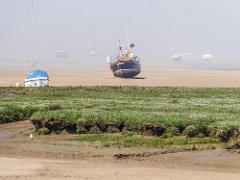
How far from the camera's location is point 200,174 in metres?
24.8

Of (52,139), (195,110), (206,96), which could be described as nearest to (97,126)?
(52,139)

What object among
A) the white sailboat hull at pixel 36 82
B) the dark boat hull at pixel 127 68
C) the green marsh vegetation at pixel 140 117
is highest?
the dark boat hull at pixel 127 68

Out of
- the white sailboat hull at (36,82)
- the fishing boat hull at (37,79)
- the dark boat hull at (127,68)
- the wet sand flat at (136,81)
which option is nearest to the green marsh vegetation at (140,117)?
the white sailboat hull at (36,82)

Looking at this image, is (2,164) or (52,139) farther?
(52,139)

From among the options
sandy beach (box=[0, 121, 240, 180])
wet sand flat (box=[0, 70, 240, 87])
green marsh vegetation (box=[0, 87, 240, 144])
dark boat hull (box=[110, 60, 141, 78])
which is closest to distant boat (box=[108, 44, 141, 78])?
dark boat hull (box=[110, 60, 141, 78])

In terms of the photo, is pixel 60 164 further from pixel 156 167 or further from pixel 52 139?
pixel 52 139

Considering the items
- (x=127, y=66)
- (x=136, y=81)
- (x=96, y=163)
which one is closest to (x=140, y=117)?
(x=96, y=163)

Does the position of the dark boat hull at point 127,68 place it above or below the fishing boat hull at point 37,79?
above

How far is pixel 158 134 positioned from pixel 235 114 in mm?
5999

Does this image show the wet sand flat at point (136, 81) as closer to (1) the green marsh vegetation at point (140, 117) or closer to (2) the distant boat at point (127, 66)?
(2) the distant boat at point (127, 66)

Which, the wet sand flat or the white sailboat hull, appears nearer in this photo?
the white sailboat hull

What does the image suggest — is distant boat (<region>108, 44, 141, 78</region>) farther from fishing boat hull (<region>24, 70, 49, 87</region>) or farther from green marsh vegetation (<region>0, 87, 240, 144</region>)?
green marsh vegetation (<region>0, 87, 240, 144</region>)

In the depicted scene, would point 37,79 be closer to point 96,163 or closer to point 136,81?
point 136,81

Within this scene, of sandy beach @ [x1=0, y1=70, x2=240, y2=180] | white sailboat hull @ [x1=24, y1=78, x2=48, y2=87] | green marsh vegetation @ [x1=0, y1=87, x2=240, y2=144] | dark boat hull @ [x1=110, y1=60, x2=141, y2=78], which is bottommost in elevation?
sandy beach @ [x1=0, y1=70, x2=240, y2=180]
